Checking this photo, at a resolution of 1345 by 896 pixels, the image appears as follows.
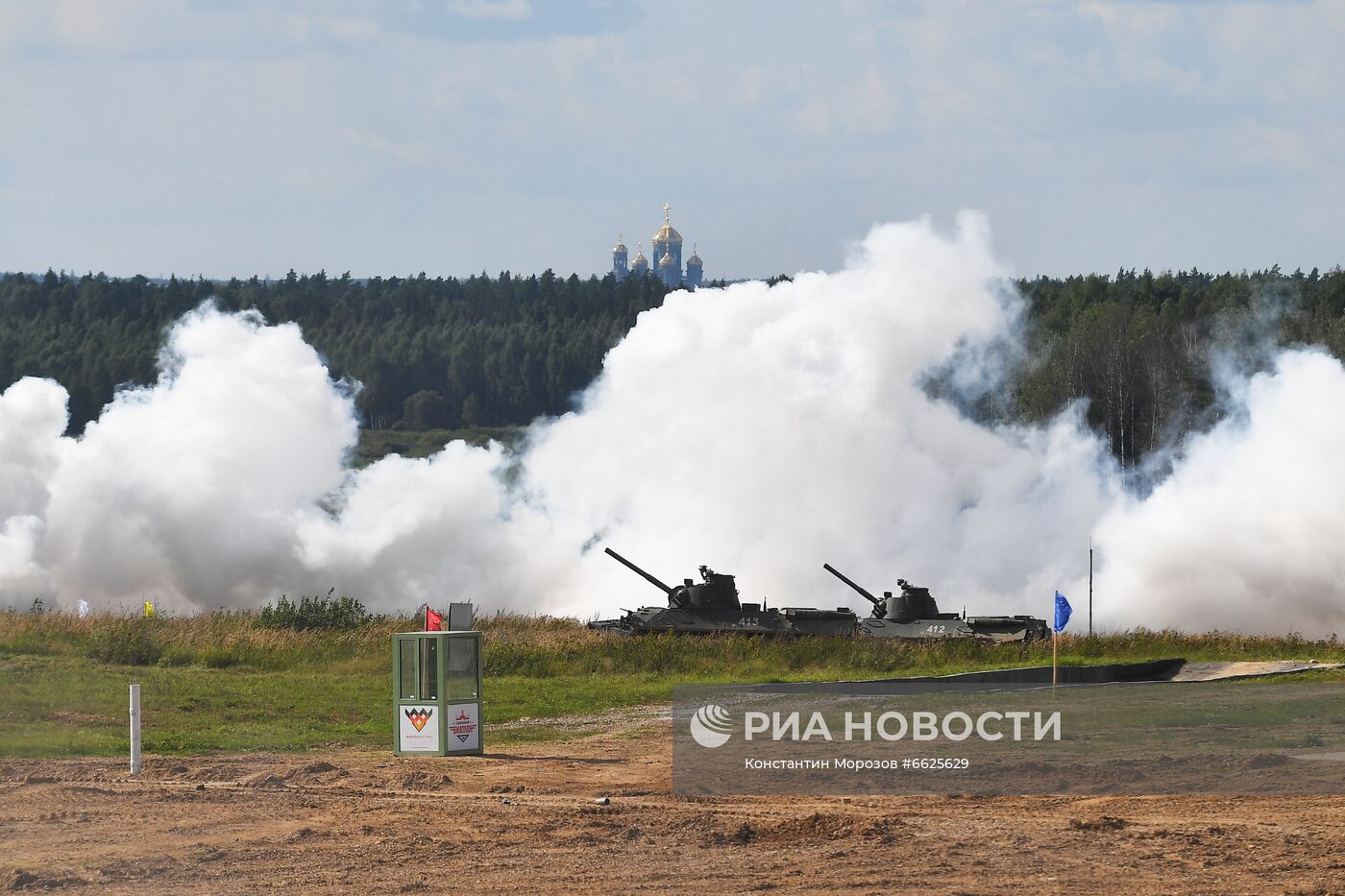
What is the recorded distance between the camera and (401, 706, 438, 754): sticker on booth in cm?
2228

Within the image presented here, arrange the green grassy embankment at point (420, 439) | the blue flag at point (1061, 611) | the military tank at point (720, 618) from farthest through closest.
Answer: the green grassy embankment at point (420, 439), the military tank at point (720, 618), the blue flag at point (1061, 611)

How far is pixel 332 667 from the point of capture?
35.8 meters

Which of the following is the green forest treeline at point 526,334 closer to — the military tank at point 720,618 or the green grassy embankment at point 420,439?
the green grassy embankment at point 420,439

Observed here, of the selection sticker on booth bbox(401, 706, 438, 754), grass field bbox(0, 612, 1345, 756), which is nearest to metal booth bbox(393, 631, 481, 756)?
sticker on booth bbox(401, 706, 438, 754)

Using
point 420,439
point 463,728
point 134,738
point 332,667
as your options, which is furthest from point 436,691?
point 420,439

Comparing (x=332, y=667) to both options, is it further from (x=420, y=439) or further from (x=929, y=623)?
(x=420, y=439)

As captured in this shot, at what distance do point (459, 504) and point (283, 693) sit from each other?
45168 millimetres

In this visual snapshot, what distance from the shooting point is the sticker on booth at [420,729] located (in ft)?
73.1

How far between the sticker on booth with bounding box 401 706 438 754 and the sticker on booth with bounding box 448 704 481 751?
0.64 feet

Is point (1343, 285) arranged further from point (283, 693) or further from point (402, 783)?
point (402, 783)

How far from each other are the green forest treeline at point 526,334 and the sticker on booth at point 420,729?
66.4 metres

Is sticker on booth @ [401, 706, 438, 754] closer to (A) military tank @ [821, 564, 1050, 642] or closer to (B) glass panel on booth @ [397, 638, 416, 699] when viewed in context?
(B) glass panel on booth @ [397, 638, 416, 699]

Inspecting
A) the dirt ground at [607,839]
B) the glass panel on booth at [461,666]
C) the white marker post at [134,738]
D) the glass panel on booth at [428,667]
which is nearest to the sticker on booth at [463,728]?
the glass panel on booth at [461,666]

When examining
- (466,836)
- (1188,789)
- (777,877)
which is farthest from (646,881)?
(1188,789)
